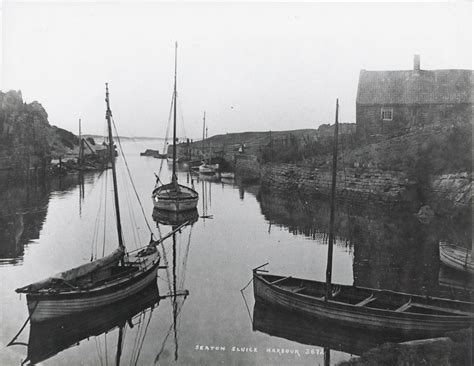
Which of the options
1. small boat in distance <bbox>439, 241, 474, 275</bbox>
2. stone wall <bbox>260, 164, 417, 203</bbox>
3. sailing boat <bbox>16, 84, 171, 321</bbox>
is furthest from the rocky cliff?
small boat in distance <bbox>439, 241, 474, 275</bbox>

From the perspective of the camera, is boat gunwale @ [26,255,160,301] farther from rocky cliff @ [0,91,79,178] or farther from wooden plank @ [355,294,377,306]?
rocky cliff @ [0,91,79,178]

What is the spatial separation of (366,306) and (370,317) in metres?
0.79

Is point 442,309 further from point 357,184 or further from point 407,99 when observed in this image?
point 407,99

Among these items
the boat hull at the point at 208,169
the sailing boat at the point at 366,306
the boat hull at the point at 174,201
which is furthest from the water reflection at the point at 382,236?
the boat hull at the point at 208,169

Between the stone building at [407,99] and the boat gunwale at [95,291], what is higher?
the stone building at [407,99]

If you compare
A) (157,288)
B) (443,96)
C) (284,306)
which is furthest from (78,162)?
(284,306)

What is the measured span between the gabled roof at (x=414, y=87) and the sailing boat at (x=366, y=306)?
2915 centimetres

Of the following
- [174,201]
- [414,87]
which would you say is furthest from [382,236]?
[414,87]

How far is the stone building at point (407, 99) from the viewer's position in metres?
39.2

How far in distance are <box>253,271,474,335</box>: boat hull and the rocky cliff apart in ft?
104

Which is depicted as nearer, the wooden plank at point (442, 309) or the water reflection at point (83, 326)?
the wooden plank at point (442, 309)

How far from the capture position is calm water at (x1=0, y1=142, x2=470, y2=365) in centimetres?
1297

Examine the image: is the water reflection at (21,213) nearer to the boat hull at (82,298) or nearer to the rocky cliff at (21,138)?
the rocky cliff at (21,138)

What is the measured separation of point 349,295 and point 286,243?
33.4ft
